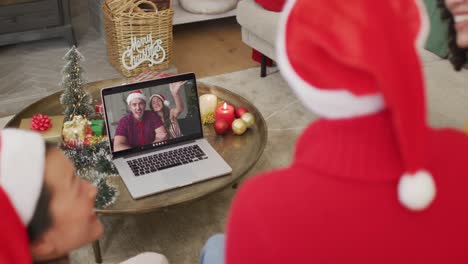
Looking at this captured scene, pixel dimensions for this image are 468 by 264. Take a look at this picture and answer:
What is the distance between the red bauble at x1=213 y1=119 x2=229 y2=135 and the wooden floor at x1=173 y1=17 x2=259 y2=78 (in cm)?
130

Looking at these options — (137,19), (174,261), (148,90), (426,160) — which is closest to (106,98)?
(148,90)

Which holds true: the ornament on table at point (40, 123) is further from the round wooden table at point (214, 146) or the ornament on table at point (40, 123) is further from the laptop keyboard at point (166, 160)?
the laptop keyboard at point (166, 160)

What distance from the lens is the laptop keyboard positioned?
1.91 m

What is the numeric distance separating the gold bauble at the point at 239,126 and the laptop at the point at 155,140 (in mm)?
129

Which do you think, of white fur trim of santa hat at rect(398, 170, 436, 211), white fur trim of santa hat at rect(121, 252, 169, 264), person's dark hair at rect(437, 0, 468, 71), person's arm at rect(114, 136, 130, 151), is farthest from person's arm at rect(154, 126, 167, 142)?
white fur trim of santa hat at rect(398, 170, 436, 211)

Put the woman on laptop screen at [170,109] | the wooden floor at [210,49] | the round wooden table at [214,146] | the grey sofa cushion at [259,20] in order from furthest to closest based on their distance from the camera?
the wooden floor at [210,49], the grey sofa cushion at [259,20], the woman on laptop screen at [170,109], the round wooden table at [214,146]

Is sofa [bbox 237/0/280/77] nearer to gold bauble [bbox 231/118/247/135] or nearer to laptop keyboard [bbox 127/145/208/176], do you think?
gold bauble [bbox 231/118/247/135]

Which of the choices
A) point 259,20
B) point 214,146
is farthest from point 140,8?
point 214,146

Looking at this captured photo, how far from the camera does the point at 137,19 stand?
9.94 feet

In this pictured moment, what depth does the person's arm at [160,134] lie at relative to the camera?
2.01 metres

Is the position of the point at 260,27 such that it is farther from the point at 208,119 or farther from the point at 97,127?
the point at 97,127

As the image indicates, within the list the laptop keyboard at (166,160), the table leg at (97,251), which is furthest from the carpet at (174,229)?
the laptop keyboard at (166,160)

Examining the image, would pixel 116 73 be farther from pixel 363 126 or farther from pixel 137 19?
pixel 363 126

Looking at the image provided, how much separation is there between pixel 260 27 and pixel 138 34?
68 centimetres
